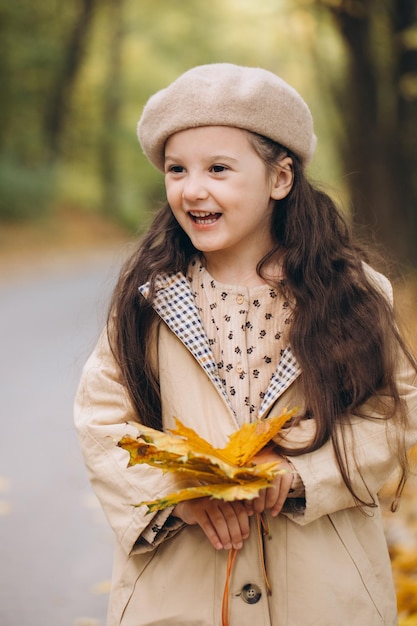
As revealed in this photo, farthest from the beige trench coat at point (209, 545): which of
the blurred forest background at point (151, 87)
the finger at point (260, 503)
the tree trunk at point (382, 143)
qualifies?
the tree trunk at point (382, 143)

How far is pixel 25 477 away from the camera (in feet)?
17.2

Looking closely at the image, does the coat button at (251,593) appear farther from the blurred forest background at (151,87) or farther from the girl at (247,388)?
the blurred forest background at (151,87)

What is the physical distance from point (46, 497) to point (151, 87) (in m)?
23.1

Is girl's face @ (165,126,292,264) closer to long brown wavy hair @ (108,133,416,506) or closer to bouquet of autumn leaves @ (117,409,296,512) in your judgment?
long brown wavy hair @ (108,133,416,506)

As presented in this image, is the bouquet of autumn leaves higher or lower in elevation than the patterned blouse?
lower

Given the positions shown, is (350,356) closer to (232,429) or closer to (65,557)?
(232,429)

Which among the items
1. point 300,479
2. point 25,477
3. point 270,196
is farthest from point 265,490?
point 25,477

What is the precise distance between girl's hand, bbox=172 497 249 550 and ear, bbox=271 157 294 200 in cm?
85

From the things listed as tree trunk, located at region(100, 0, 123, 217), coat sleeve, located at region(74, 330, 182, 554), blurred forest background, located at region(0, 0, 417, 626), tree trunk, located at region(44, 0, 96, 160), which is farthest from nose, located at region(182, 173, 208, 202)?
tree trunk, located at region(100, 0, 123, 217)

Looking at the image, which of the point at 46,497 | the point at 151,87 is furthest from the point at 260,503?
the point at 151,87

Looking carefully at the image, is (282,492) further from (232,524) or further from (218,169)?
(218,169)

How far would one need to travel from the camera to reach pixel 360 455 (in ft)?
6.75

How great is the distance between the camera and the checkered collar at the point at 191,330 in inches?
81.6

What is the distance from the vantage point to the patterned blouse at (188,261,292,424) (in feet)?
7.02
